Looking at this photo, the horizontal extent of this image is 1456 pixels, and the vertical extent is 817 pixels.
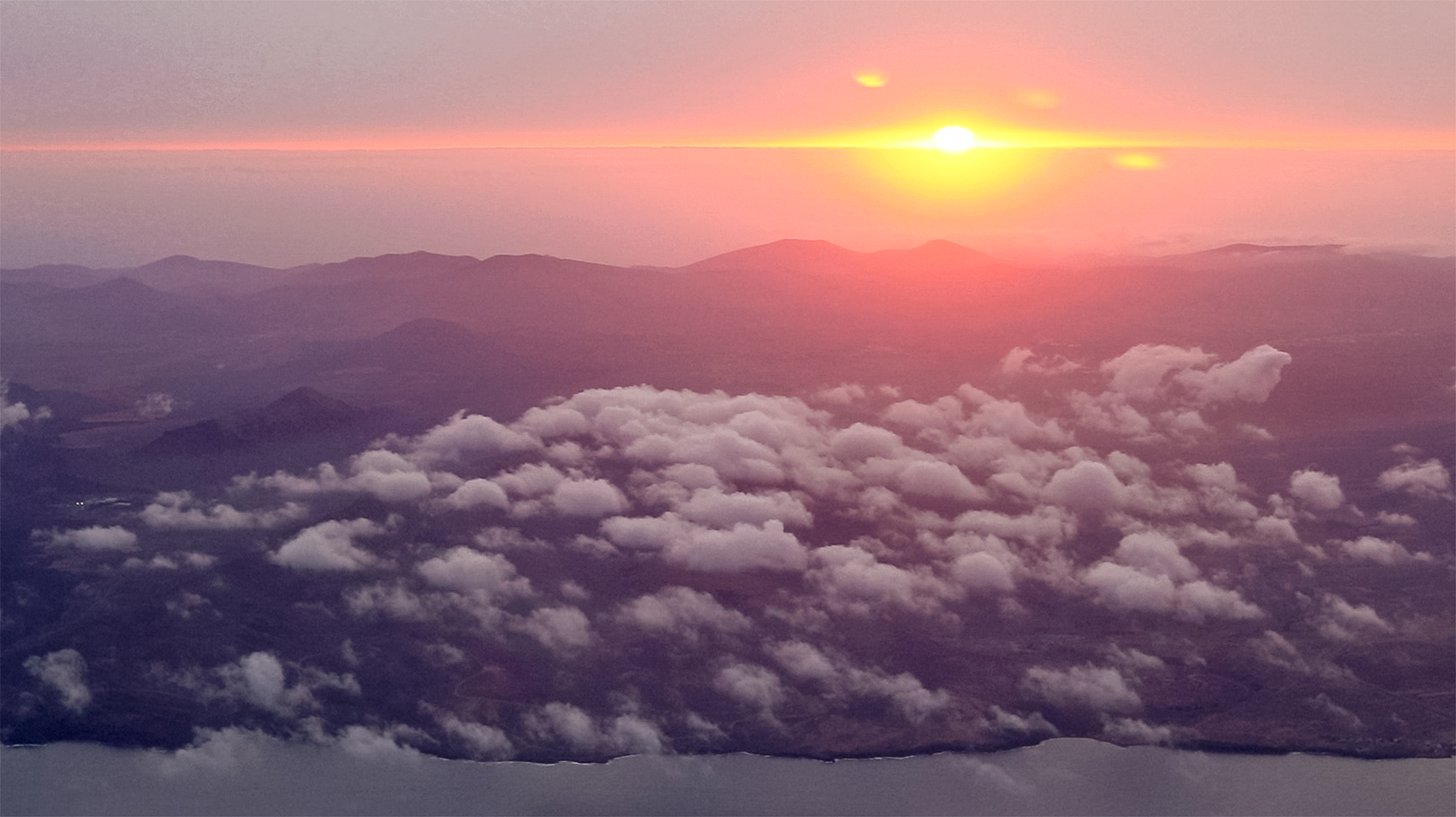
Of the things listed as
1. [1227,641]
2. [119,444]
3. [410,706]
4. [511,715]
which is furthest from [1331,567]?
[119,444]

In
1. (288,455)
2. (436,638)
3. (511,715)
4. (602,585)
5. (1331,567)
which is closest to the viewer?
(511,715)

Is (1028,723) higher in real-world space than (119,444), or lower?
lower

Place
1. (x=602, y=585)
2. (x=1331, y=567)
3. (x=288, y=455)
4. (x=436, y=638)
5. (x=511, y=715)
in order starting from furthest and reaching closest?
1. (x=288, y=455)
2. (x=1331, y=567)
3. (x=602, y=585)
4. (x=436, y=638)
5. (x=511, y=715)

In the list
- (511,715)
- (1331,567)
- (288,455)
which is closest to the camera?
(511,715)

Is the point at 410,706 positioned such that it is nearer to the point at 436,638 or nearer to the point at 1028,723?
the point at 436,638

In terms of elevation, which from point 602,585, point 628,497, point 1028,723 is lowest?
point 1028,723

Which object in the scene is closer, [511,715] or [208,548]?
[511,715]

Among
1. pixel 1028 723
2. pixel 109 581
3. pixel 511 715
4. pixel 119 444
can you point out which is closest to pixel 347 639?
pixel 511 715

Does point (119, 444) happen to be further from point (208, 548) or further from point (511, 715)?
point (511, 715)

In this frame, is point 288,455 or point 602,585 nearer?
point 602,585
